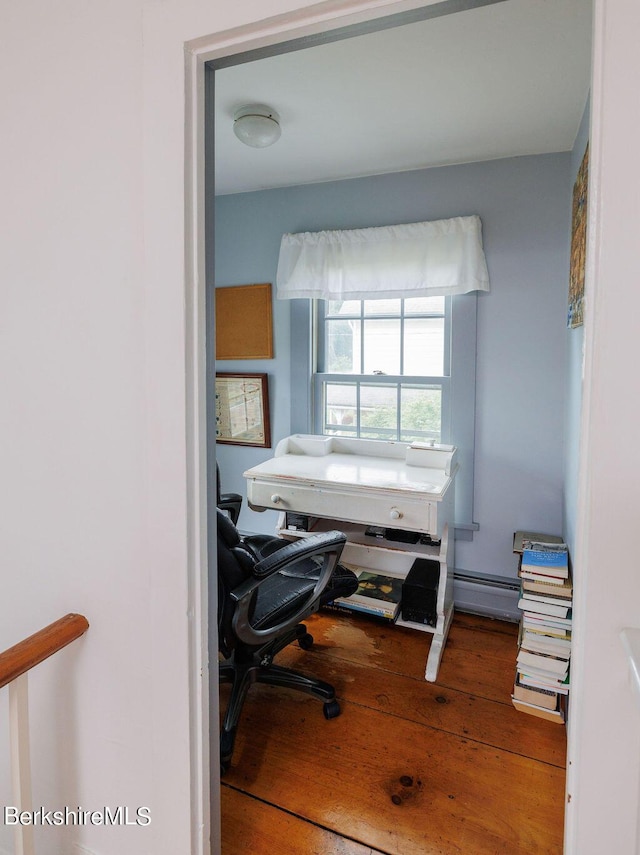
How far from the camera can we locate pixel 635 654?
712 millimetres

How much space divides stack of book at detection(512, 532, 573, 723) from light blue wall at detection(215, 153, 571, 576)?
61cm

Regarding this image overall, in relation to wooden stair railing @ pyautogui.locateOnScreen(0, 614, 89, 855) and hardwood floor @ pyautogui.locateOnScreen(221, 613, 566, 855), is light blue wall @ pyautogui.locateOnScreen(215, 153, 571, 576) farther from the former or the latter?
wooden stair railing @ pyautogui.locateOnScreen(0, 614, 89, 855)

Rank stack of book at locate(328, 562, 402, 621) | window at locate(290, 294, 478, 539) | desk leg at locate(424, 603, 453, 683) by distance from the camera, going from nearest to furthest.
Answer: desk leg at locate(424, 603, 453, 683) < stack of book at locate(328, 562, 402, 621) < window at locate(290, 294, 478, 539)

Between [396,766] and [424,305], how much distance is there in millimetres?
2099

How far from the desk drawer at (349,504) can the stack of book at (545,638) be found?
436mm

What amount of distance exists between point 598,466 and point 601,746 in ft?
1.42

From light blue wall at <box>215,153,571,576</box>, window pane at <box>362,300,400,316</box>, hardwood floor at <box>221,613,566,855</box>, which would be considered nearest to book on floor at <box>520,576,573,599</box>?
hardwood floor at <box>221,613,566,855</box>

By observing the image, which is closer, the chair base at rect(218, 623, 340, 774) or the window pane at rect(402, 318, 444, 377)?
the chair base at rect(218, 623, 340, 774)

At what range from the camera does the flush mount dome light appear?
6.74ft

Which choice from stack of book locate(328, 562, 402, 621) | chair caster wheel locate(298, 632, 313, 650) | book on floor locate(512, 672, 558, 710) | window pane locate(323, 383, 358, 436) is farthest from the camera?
window pane locate(323, 383, 358, 436)

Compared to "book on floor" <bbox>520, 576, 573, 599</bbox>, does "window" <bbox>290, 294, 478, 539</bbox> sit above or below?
above

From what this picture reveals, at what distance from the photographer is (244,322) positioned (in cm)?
312

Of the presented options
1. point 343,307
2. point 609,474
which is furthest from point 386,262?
point 609,474

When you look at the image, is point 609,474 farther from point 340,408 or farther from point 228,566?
point 340,408
